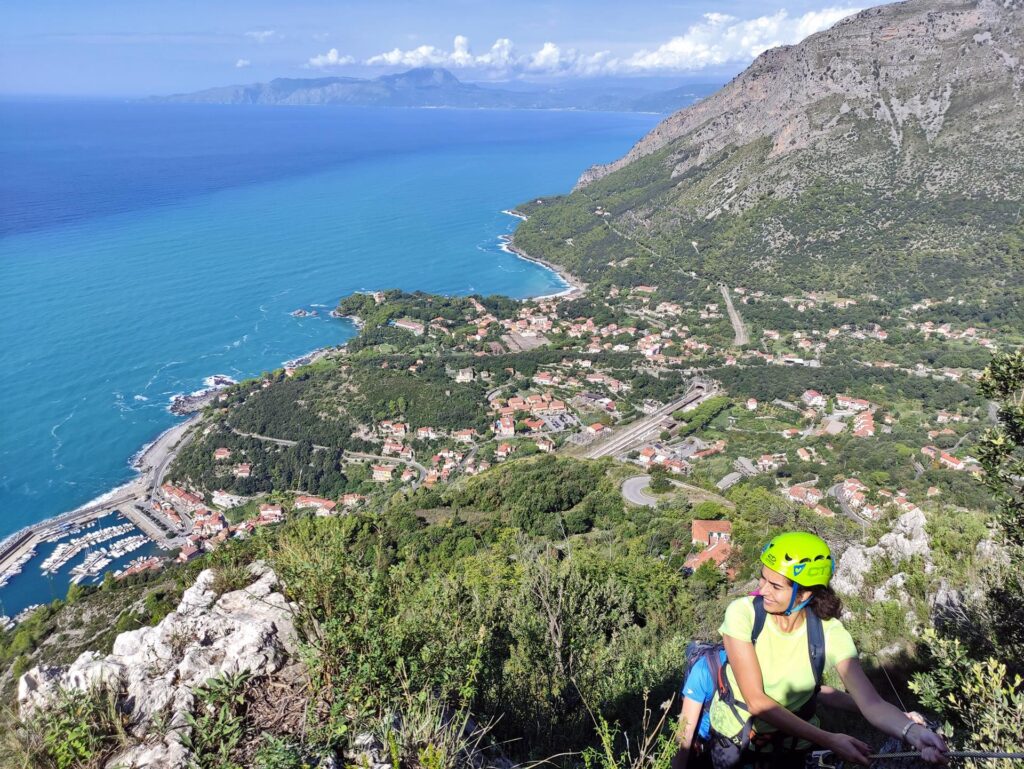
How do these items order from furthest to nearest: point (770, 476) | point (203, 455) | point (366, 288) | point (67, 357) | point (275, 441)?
point (366, 288) < point (67, 357) < point (275, 441) < point (203, 455) < point (770, 476)

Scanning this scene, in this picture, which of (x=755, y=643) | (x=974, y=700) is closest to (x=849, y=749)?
(x=755, y=643)

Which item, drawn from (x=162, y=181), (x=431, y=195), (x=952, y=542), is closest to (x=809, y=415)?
(x=952, y=542)

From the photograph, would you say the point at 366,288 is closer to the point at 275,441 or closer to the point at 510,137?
the point at 275,441

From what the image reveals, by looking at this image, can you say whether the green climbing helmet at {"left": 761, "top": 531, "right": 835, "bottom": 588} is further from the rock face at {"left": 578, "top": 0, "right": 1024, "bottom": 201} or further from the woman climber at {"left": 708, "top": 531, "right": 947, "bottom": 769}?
the rock face at {"left": 578, "top": 0, "right": 1024, "bottom": 201}

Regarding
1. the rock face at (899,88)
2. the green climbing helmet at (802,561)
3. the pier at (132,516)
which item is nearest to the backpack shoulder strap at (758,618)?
the green climbing helmet at (802,561)

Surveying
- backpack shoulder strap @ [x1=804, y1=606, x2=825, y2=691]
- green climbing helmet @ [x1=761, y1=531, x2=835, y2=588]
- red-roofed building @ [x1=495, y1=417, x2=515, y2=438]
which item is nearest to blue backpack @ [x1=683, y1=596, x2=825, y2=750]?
backpack shoulder strap @ [x1=804, y1=606, x2=825, y2=691]

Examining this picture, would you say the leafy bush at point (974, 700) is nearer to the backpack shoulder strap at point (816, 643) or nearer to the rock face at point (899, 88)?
the backpack shoulder strap at point (816, 643)
